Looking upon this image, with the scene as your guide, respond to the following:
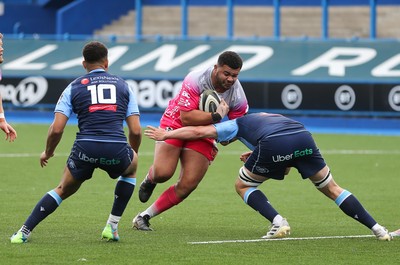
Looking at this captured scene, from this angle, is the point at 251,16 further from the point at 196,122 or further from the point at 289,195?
the point at 196,122

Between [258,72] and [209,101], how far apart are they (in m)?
16.7

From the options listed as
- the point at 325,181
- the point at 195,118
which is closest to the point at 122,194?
the point at 195,118

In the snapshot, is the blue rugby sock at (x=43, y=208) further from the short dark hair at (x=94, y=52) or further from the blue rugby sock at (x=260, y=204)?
the blue rugby sock at (x=260, y=204)

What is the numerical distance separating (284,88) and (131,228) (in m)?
15.7

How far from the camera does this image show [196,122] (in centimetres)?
1092

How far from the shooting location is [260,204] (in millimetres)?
10711

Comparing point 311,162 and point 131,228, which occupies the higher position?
point 311,162

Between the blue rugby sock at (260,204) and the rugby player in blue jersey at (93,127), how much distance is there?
4.30ft

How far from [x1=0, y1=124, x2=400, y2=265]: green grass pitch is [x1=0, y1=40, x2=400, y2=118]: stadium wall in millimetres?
5854

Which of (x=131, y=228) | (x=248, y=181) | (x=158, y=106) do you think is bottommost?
(x=158, y=106)

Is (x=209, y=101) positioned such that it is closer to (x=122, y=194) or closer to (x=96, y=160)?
(x=122, y=194)

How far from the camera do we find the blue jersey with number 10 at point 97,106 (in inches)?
391

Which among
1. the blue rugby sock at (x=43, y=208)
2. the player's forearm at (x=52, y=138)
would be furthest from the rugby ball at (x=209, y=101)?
the blue rugby sock at (x=43, y=208)

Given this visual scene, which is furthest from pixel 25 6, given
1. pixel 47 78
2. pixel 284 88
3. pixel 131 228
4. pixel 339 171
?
pixel 131 228
